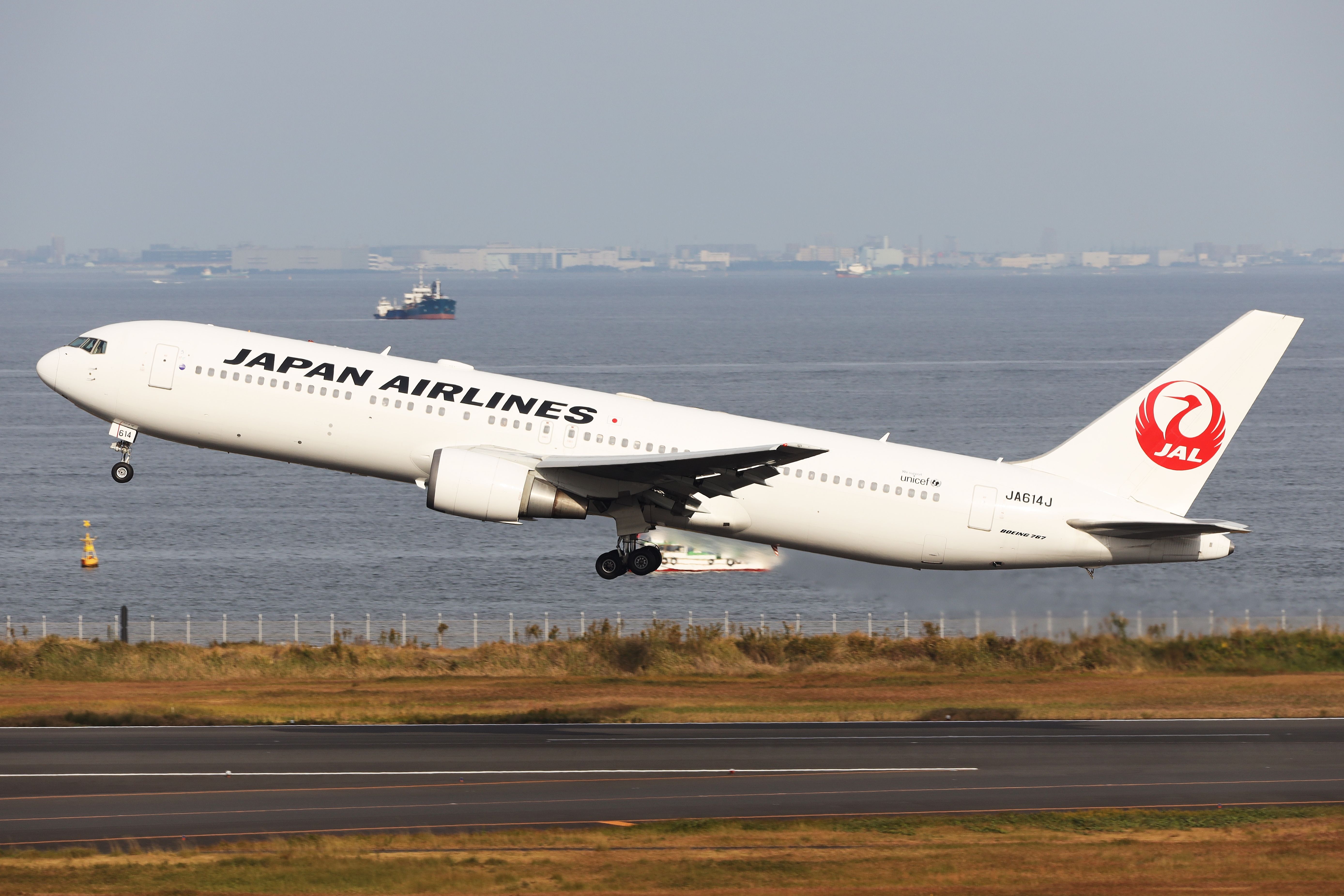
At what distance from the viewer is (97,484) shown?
4414 inches

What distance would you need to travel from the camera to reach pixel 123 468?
40.8 meters

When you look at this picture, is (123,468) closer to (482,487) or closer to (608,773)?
(482,487)

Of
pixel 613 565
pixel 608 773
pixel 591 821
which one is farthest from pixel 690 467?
pixel 591 821

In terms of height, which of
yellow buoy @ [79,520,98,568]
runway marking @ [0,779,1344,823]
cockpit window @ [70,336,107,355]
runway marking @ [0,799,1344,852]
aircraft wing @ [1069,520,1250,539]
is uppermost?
cockpit window @ [70,336,107,355]

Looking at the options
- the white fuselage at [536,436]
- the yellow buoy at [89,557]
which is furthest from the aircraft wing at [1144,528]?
the yellow buoy at [89,557]

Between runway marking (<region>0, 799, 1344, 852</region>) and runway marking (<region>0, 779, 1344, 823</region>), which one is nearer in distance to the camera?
Result: runway marking (<region>0, 799, 1344, 852</region>)

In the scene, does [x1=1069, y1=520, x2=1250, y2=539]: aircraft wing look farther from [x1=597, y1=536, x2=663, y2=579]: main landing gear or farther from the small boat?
the small boat

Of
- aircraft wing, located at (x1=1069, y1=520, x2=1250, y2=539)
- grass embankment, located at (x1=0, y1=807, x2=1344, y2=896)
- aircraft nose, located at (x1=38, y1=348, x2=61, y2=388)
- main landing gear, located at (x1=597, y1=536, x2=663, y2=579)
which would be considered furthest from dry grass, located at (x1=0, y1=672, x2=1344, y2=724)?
grass embankment, located at (x1=0, y1=807, x2=1344, y2=896)

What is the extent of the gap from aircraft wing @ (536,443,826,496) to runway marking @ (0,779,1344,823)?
8022 mm

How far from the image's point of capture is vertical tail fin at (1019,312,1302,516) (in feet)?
138

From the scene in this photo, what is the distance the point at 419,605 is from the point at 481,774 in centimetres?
4600

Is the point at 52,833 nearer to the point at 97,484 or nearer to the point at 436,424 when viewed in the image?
the point at 436,424

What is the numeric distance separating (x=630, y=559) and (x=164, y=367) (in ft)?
45.5

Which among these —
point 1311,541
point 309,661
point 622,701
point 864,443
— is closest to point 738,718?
point 622,701
